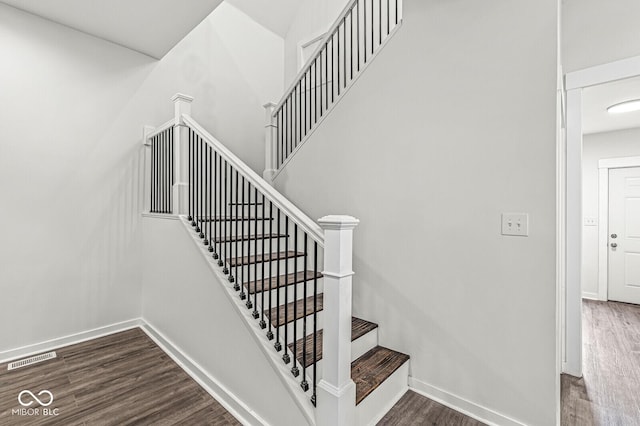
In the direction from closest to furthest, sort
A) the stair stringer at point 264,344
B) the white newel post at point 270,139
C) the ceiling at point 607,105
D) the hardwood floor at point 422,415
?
1. the stair stringer at point 264,344
2. the hardwood floor at point 422,415
3. the ceiling at point 607,105
4. the white newel post at point 270,139

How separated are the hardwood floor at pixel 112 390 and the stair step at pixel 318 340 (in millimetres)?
573

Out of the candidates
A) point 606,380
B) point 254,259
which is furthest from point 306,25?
point 606,380

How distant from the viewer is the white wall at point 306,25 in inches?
165

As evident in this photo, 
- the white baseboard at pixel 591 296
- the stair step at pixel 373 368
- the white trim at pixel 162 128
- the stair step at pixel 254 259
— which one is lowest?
the white baseboard at pixel 591 296

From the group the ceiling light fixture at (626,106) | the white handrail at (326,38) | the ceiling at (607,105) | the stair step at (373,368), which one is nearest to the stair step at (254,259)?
the stair step at (373,368)

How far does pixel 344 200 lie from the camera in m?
2.59

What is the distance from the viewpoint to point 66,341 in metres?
2.77

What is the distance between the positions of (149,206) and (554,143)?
348 centimetres

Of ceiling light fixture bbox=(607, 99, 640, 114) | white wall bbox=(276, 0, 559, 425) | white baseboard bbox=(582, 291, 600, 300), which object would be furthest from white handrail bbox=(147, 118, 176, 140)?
white baseboard bbox=(582, 291, 600, 300)

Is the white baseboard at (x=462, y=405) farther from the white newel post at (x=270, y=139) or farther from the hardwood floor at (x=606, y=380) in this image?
the white newel post at (x=270, y=139)

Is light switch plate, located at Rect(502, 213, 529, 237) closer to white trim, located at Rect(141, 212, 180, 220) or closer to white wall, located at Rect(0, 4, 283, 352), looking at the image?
white trim, located at Rect(141, 212, 180, 220)

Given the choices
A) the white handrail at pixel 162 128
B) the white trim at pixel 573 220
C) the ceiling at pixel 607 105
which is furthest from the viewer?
the ceiling at pixel 607 105

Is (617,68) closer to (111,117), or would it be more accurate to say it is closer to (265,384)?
(265,384)

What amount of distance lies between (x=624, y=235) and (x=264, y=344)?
5.59 m
